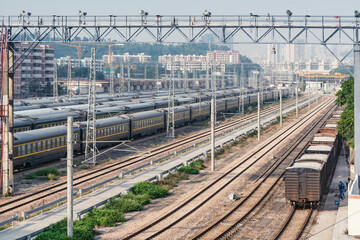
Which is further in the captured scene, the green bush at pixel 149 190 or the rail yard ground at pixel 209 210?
the green bush at pixel 149 190

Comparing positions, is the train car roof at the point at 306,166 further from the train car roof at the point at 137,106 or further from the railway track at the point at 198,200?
the train car roof at the point at 137,106

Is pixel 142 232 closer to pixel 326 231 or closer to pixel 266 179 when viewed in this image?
pixel 326 231

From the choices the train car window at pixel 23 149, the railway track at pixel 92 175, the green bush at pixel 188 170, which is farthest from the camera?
the green bush at pixel 188 170

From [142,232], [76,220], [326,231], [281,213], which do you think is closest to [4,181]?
[76,220]

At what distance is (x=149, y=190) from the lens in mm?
37062

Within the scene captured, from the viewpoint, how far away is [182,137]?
241ft

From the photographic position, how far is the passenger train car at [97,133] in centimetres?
4403

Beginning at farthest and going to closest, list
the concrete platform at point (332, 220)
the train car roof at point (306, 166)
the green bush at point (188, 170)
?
the green bush at point (188, 170)
the train car roof at point (306, 166)
the concrete platform at point (332, 220)

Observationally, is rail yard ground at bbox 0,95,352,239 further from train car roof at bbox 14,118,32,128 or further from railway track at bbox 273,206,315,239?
train car roof at bbox 14,118,32,128

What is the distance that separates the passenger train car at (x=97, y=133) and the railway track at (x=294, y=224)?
45.4ft

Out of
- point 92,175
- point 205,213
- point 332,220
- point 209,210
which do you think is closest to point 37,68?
point 92,175

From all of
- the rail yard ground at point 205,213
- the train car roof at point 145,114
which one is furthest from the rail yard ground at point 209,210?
the train car roof at point 145,114

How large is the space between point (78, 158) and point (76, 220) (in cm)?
2485

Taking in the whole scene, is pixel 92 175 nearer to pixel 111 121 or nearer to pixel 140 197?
pixel 140 197
